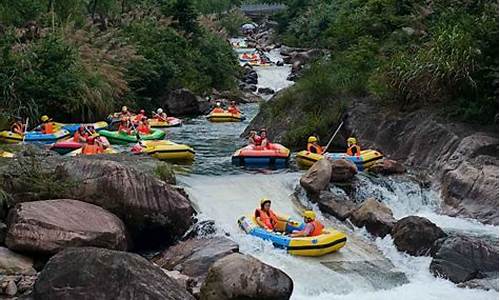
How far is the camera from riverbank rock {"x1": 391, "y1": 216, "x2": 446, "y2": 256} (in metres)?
9.99

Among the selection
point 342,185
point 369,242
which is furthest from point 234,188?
point 369,242

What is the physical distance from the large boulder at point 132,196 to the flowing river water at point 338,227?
1.00 meters

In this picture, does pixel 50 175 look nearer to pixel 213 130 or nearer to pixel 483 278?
pixel 483 278

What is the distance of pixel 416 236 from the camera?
10.1 m

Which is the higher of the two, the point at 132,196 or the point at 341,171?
the point at 132,196

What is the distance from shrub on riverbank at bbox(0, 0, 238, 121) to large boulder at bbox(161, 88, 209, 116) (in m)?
0.58

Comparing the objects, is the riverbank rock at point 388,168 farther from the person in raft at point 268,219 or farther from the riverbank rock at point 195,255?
the riverbank rock at point 195,255

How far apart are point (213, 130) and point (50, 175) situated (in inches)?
451

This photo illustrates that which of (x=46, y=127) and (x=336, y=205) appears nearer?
(x=336, y=205)

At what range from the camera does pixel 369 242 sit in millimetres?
10688

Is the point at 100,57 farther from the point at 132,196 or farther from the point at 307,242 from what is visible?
the point at 307,242

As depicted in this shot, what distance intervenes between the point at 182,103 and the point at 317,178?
13723 millimetres

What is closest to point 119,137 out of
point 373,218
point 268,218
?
point 268,218

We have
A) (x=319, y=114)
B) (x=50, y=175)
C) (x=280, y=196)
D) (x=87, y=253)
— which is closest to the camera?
(x=87, y=253)
